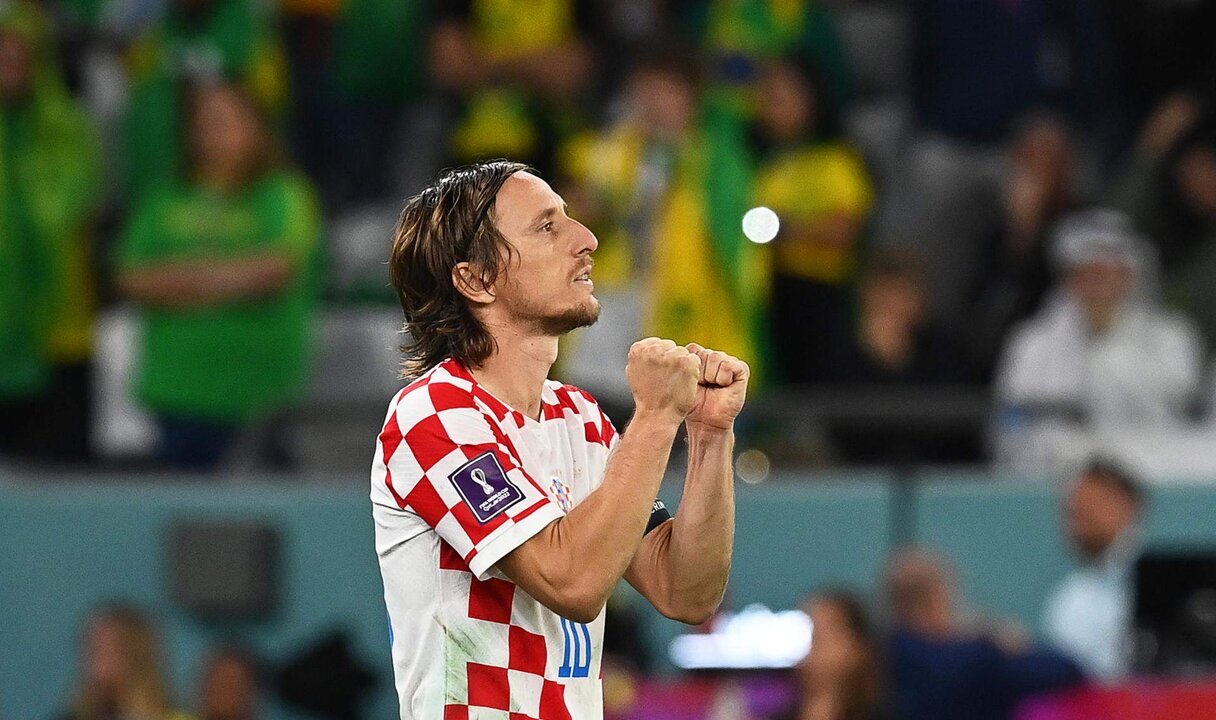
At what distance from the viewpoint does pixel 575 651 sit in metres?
3.49

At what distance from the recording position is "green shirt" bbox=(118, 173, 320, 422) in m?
8.53

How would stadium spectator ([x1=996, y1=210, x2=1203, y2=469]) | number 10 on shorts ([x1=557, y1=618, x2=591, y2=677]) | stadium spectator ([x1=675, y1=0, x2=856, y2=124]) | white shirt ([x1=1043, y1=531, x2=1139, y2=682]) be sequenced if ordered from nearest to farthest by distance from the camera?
number 10 on shorts ([x1=557, y1=618, x2=591, y2=677])
white shirt ([x1=1043, y1=531, x2=1139, y2=682])
stadium spectator ([x1=996, y1=210, x2=1203, y2=469])
stadium spectator ([x1=675, y1=0, x2=856, y2=124])

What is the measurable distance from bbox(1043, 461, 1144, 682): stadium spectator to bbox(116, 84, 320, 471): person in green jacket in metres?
3.27

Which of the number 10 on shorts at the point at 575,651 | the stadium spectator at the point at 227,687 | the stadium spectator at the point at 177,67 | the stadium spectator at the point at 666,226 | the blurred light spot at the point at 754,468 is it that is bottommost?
the stadium spectator at the point at 227,687

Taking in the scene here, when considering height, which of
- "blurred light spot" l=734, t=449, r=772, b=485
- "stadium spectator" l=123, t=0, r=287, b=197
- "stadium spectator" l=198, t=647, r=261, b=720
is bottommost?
"stadium spectator" l=198, t=647, r=261, b=720

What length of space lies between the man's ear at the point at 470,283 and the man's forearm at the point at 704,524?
0.43 metres

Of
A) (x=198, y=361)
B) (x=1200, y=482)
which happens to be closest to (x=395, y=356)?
(x=198, y=361)

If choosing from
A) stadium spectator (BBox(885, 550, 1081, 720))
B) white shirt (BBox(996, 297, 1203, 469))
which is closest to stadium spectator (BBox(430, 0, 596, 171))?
white shirt (BBox(996, 297, 1203, 469))

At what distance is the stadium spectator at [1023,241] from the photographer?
8.70 metres

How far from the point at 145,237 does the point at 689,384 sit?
5797mm

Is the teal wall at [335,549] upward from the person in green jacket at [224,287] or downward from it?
downward

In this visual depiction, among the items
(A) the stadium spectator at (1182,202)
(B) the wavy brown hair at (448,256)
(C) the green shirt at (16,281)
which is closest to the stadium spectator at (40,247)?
(C) the green shirt at (16,281)

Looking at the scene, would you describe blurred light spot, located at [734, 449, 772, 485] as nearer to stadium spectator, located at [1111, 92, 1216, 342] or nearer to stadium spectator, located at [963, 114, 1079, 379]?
stadium spectator, located at [963, 114, 1079, 379]

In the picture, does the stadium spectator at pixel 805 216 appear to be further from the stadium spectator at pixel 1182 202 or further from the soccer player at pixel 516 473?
the soccer player at pixel 516 473
